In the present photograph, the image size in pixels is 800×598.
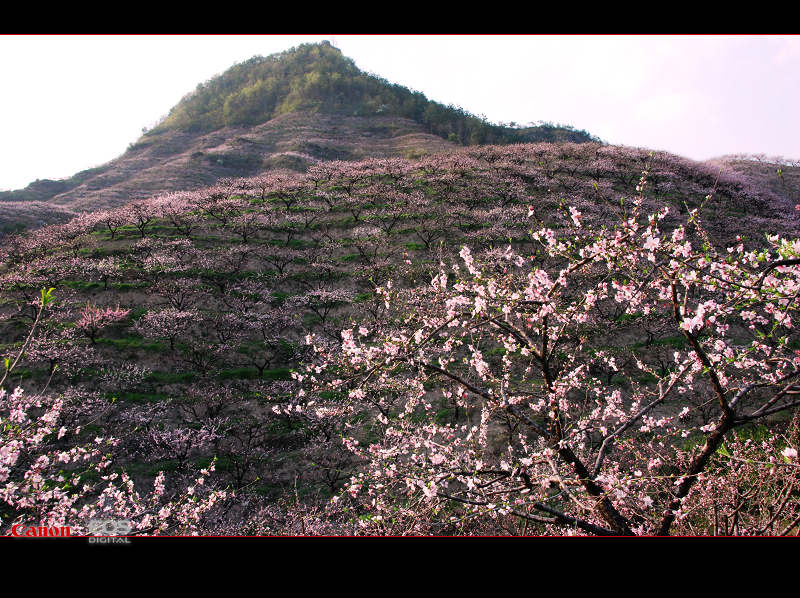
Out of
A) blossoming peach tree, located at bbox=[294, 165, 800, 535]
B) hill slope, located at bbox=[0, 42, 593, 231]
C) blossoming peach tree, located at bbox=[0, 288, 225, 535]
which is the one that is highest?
hill slope, located at bbox=[0, 42, 593, 231]

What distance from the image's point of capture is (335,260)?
24047mm

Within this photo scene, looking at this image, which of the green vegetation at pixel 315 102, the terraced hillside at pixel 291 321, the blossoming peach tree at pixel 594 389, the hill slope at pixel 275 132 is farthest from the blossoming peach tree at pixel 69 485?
the green vegetation at pixel 315 102

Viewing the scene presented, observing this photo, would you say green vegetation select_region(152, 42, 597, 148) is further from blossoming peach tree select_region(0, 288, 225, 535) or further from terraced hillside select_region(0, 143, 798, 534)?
blossoming peach tree select_region(0, 288, 225, 535)

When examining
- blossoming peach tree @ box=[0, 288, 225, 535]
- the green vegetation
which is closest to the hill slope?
the green vegetation

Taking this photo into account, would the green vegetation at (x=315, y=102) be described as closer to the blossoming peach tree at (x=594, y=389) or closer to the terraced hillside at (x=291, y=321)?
the terraced hillside at (x=291, y=321)

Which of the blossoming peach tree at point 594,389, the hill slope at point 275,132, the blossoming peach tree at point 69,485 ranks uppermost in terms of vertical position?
the hill slope at point 275,132

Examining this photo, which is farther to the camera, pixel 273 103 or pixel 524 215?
pixel 273 103

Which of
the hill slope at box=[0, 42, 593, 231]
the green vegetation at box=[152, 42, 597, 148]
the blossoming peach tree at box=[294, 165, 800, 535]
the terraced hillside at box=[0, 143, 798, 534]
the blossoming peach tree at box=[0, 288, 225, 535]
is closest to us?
the blossoming peach tree at box=[294, 165, 800, 535]

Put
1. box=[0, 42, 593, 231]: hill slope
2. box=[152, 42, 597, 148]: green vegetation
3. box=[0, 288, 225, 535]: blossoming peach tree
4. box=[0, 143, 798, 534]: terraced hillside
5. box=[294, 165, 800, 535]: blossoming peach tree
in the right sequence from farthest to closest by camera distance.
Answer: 1. box=[152, 42, 597, 148]: green vegetation
2. box=[0, 42, 593, 231]: hill slope
3. box=[0, 143, 798, 534]: terraced hillside
4. box=[0, 288, 225, 535]: blossoming peach tree
5. box=[294, 165, 800, 535]: blossoming peach tree

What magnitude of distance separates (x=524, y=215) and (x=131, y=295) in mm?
25821

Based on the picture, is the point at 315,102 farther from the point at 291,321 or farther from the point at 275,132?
the point at 291,321

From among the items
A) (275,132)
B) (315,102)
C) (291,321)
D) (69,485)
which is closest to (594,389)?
(69,485)
